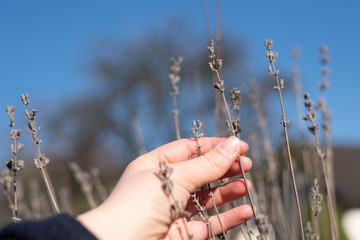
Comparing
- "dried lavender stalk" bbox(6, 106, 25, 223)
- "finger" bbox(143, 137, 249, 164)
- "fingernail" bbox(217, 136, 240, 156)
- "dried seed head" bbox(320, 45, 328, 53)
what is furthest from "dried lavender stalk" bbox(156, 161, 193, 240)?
"dried seed head" bbox(320, 45, 328, 53)

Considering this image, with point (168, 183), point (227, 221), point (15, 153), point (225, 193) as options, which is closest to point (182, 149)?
point (225, 193)

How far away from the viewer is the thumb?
132 cm

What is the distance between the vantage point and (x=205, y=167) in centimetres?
136

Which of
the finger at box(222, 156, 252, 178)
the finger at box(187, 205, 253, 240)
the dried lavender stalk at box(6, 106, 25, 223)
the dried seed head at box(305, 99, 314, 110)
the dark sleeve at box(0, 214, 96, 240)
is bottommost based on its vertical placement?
the finger at box(187, 205, 253, 240)

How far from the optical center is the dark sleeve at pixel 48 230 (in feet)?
3.61

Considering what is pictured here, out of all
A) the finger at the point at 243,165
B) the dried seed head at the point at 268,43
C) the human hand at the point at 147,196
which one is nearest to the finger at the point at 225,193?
the finger at the point at 243,165

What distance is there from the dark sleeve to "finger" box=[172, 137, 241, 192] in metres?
0.37

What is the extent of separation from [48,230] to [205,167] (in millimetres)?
580

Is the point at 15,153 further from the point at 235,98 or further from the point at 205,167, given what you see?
the point at 235,98

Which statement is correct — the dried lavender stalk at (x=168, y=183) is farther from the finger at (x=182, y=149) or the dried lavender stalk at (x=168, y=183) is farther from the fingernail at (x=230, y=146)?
the finger at (x=182, y=149)

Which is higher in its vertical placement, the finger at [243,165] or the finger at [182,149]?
the finger at [182,149]

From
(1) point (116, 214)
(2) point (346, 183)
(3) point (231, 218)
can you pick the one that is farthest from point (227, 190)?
(2) point (346, 183)

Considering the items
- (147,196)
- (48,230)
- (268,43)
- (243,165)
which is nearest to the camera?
(48,230)

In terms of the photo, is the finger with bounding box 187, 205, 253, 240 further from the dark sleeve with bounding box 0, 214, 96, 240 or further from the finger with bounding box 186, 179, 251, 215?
the dark sleeve with bounding box 0, 214, 96, 240
